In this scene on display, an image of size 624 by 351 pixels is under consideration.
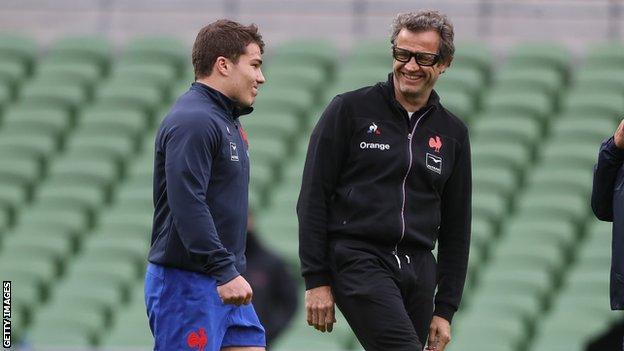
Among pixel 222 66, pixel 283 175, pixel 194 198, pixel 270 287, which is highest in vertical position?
pixel 222 66

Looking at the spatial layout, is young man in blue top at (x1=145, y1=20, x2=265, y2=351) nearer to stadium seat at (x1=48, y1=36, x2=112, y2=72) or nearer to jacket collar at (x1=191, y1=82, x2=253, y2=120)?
jacket collar at (x1=191, y1=82, x2=253, y2=120)

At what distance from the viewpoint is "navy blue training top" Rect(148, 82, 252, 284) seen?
19.1 feet

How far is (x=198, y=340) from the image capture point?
237 inches

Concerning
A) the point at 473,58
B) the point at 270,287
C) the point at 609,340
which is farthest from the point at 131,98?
the point at 609,340

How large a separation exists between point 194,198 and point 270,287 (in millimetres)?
4200

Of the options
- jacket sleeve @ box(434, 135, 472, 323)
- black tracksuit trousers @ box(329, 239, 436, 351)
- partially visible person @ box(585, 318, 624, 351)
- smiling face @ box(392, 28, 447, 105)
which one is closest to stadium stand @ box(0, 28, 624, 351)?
partially visible person @ box(585, 318, 624, 351)

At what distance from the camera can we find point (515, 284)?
36.9ft

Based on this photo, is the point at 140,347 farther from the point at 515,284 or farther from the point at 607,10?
the point at 607,10

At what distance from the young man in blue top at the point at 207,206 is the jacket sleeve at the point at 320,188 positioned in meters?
0.24

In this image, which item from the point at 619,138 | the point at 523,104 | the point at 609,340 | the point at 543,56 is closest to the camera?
the point at 619,138

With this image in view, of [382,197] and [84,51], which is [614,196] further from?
[84,51]

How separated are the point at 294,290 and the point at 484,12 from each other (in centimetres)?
535

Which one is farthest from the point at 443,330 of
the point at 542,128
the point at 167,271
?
the point at 542,128

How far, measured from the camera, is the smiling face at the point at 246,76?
6105 mm
